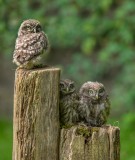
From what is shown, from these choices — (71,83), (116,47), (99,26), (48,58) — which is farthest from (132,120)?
(71,83)

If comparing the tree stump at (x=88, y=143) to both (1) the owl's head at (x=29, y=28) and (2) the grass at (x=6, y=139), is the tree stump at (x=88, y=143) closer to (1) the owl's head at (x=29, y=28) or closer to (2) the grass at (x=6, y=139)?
(1) the owl's head at (x=29, y=28)

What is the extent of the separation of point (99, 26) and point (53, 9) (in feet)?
6.17

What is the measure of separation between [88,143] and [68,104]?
49 centimetres

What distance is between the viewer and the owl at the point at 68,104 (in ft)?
14.9

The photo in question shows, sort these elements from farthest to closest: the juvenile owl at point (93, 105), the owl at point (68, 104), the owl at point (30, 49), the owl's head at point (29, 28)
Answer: the owl's head at point (29, 28) < the juvenile owl at point (93, 105) < the owl at point (30, 49) < the owl at point (68, 104)

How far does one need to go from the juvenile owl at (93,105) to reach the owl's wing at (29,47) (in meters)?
0.51

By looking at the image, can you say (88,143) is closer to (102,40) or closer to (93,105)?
(93,105)

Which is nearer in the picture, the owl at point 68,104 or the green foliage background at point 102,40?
the owl at point 68,104

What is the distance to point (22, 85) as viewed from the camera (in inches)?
171

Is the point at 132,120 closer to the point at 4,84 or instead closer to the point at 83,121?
the point at 4,84

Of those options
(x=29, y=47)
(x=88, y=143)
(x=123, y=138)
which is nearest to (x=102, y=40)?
(x=123, y=138)

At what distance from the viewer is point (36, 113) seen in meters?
4.30

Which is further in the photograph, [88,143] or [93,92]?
[93,92]

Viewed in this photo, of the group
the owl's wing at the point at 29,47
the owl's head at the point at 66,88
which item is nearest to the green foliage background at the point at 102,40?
the owl's head at the point at 66,88
